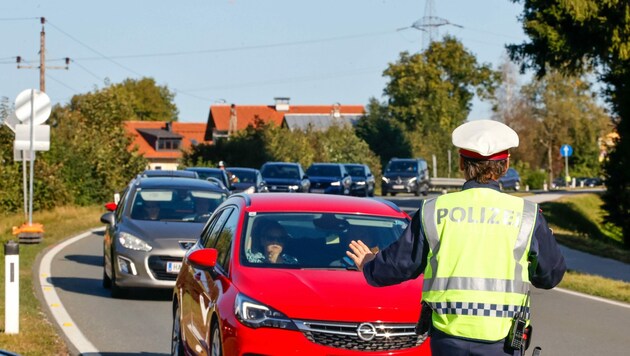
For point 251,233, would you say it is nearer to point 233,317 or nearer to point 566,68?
point 233,317

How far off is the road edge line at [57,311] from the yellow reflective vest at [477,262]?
648cm

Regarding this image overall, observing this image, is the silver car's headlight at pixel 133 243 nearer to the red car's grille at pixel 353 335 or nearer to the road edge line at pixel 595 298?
the road edge line at pixel 595 298

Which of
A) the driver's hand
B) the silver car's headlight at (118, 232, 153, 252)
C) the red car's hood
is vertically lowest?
the silver car's headlight at (118, 232, 153, 252)

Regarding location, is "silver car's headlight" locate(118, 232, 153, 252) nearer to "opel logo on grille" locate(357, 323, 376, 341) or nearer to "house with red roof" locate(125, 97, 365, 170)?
"opel logo on grille" locate(357, 323, 376, 341)

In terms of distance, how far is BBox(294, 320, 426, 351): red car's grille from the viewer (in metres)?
7.50

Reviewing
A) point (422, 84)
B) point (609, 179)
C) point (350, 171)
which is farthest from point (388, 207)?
point (422, 84)

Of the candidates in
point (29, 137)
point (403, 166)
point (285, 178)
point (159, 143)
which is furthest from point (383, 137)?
point (29, 137)

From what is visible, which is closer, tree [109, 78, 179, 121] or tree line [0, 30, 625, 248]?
tree line [0, 30, 625, 248]

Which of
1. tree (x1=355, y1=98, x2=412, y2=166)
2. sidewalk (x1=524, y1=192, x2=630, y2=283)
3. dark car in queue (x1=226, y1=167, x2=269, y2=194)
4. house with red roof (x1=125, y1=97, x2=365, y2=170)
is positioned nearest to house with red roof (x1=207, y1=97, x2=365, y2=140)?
house with red roof (x1=125, y1=97, x2=365, y2=170)

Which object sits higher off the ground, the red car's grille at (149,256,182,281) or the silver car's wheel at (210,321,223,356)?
the silver car's wheel at (210,321,223,356)

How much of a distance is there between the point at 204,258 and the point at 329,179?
41.2m

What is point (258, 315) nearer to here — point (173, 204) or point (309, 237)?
point (309, 237)

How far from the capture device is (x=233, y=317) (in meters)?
7.73

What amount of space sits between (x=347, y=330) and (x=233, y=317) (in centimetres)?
73
